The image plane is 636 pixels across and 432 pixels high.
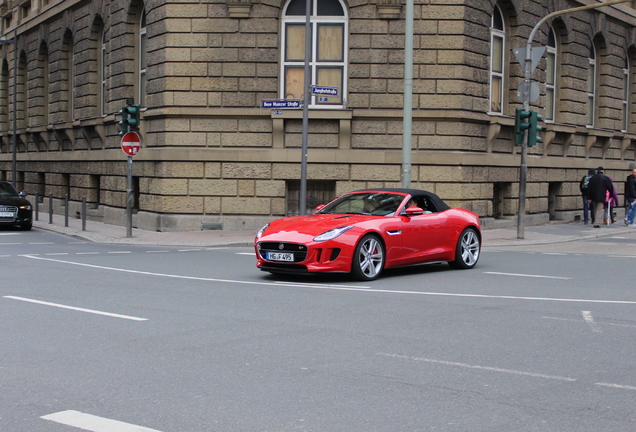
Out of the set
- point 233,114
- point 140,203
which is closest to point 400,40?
point 233,114

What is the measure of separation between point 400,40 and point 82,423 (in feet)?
56.7

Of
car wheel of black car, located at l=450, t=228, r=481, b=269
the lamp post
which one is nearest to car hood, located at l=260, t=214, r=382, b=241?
car wheel of black car, located at l=450, t=228, r=481, b=269

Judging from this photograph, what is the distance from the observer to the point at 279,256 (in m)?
11.2

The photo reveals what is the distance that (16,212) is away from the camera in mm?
22938

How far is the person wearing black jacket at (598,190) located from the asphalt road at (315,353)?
11852mm

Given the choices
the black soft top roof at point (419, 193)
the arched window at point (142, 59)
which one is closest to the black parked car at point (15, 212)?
the arched window at point (142, 59)

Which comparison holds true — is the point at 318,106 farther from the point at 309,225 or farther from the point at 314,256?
the point at 314,256

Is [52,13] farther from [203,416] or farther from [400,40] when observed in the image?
[203,416]

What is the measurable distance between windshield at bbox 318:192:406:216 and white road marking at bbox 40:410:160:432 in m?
7.64

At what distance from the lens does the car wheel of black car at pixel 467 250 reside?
43.0ft

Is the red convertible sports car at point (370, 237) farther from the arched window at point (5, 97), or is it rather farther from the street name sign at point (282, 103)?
the arched window at point (5, 97)

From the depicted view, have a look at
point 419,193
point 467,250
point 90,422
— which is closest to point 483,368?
point 90,422

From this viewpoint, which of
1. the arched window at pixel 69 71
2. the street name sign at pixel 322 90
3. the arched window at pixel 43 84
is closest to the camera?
the street name sign at pixel 322 90

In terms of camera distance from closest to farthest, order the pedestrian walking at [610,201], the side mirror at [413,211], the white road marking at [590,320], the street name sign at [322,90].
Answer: the white road marking at [590,320] → the side mirror at [413,211] → the street name sign at [322,90] → the pedestrian walking at [610,201]
